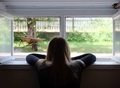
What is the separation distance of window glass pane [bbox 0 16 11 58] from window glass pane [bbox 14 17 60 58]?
8.5 inches

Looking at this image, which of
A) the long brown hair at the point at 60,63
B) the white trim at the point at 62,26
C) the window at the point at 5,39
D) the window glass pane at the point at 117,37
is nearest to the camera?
the long brown hair at the point at 60,63

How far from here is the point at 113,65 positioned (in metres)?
1.92

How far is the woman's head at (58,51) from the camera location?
1620 millimetres

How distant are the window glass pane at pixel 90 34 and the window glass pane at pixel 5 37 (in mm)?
772

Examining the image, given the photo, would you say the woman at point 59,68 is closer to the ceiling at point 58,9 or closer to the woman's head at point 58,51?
the woman's head at point 58,51

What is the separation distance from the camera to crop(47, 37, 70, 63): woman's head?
1.62m

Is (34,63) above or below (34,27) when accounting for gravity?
below

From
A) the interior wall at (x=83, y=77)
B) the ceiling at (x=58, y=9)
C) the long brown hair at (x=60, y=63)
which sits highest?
the ceiling at (x=58, y=9)

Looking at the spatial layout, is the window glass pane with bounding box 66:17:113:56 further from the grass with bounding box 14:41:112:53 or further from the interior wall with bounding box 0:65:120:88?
the interior wall with bounding box 0:65:120:88

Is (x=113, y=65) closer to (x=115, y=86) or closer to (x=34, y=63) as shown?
(x=115, y=86)

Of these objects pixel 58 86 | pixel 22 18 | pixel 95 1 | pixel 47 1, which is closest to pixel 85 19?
pixel 95 1

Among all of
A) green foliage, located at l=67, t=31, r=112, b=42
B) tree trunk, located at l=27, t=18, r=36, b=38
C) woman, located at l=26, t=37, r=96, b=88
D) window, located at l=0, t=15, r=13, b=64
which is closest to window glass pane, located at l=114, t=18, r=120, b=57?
green foliage, located at l=67, t=31, r=112, b=42

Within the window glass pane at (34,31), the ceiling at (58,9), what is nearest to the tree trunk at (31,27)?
the window glass pane at (34,31)

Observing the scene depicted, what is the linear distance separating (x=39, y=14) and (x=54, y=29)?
284mm
